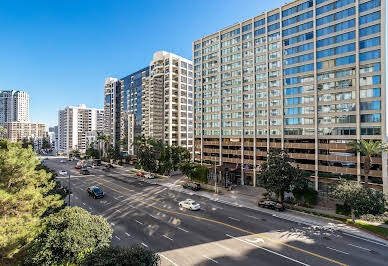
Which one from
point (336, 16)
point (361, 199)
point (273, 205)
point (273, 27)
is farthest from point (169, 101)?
point (361, 199)

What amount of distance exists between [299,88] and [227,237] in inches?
1509

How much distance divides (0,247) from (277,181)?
115 ft

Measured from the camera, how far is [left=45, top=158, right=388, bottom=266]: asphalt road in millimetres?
19641

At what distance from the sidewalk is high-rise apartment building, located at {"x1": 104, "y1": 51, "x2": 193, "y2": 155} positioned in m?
25.5

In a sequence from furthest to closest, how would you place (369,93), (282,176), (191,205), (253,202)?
(253,202), (369,93), (282,176), (191,205)

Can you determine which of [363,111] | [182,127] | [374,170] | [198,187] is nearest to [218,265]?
[198,187]

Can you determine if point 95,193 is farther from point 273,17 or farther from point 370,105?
point 273,17

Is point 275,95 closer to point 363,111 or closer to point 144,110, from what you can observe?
point 363,111

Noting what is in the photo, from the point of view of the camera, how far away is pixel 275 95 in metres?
50.1

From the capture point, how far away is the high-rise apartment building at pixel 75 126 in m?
158

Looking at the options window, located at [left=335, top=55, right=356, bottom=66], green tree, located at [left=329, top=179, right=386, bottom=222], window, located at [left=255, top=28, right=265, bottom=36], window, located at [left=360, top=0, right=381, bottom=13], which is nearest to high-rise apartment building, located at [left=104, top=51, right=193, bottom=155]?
window, located at [left=255, top=28, right=265, bottom=36]

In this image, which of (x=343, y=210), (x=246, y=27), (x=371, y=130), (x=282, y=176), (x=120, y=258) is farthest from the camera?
(x=246, y=27)

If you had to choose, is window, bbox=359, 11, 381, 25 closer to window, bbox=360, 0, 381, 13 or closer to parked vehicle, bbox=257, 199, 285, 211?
window, bbox=360, 0, 381, 13

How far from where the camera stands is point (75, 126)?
527 feet
